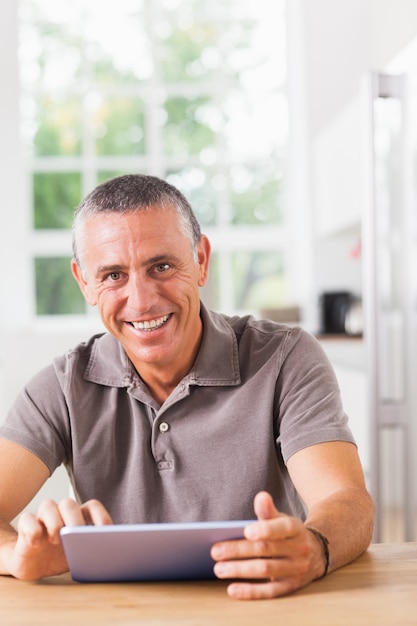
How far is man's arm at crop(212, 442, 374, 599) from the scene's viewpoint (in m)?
1.20

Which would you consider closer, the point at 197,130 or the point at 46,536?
the point at 46,536

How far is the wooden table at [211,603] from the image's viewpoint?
1108 millimetres

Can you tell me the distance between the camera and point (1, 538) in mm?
1478

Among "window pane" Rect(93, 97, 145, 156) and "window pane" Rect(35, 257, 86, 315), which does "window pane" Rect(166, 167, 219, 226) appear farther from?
"window pane" Rect(35, 257, 86, 315)

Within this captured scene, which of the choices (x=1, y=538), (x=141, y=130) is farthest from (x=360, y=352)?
(x=1, y=538)

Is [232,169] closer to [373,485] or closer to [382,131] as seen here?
[382,131]

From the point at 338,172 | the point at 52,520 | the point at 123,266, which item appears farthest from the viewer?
the point at 338,172

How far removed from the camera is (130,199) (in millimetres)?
1777

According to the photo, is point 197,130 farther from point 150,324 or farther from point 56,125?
point 150,324

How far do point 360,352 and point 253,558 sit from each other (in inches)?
138

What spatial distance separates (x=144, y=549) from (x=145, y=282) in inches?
27.9

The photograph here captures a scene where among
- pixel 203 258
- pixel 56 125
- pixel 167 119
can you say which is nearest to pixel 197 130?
pixel 167 119

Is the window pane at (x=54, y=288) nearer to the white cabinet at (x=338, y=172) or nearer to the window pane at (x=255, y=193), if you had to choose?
the window pane at (x=255, y=193)

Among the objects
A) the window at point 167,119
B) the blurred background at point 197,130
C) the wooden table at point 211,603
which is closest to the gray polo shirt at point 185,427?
the wooden table at point 211,603
